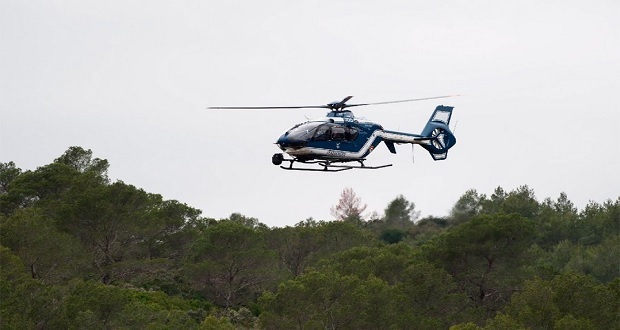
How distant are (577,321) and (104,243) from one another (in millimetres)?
23418

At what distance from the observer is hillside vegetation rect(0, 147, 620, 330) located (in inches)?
1950

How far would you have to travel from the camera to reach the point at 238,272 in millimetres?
64000

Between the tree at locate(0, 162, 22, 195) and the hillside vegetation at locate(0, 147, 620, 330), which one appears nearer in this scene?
the hillside vegetation at locate(0, 147, 620, 330)

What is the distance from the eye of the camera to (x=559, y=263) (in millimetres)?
85250

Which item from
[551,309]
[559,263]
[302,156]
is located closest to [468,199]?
[559,263]

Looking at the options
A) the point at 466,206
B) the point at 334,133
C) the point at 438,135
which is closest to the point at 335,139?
the point at 334,133

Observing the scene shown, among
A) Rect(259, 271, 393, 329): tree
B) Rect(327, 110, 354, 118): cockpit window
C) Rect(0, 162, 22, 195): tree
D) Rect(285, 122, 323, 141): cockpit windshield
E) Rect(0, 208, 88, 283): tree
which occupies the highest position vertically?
Rect(0, 162, 22, 195): tree

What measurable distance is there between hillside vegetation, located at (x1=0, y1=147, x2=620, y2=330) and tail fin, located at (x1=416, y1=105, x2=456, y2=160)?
6.46 m

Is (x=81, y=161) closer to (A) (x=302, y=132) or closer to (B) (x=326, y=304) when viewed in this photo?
(B) (x=326, y=304)

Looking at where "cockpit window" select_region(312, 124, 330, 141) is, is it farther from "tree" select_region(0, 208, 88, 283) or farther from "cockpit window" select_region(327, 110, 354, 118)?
"tree" select_region(0, 208, 88, 283)

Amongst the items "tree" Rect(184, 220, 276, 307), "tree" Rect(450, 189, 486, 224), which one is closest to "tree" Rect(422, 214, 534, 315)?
"tree" Rect(184, 220, 276, 307)

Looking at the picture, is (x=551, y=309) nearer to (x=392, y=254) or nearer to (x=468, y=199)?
(x=392, y=254)

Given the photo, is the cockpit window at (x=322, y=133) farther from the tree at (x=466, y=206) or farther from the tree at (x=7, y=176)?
the tree at (x=466, y=206)

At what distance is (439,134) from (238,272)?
19.6m
